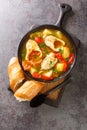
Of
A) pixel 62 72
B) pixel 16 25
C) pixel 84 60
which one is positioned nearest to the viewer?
pixel 62 72

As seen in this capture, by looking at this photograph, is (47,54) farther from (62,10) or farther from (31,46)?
(62,10)

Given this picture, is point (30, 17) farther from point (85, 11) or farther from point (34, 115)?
point (34, 115)

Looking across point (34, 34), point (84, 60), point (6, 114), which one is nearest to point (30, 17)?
point (34, 34)

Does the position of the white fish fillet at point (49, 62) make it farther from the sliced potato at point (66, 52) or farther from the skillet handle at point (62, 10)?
the skillet handle at point (62, 10)

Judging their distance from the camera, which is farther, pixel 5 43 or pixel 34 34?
pixel 5 43

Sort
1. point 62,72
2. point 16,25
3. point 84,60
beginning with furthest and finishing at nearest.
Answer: point 16,25
point 84,60
point 62,72

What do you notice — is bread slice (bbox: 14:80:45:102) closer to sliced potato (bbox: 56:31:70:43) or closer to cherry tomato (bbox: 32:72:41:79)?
cherry tomato (bbox: 32:72:41:79)

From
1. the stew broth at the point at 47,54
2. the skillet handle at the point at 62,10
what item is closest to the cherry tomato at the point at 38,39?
the stew broth at the point at 47,54

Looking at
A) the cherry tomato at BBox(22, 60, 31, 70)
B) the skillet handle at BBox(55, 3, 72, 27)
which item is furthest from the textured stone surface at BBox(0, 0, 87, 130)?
the cherry tomato at BBox(22, 60, 31, 70)
